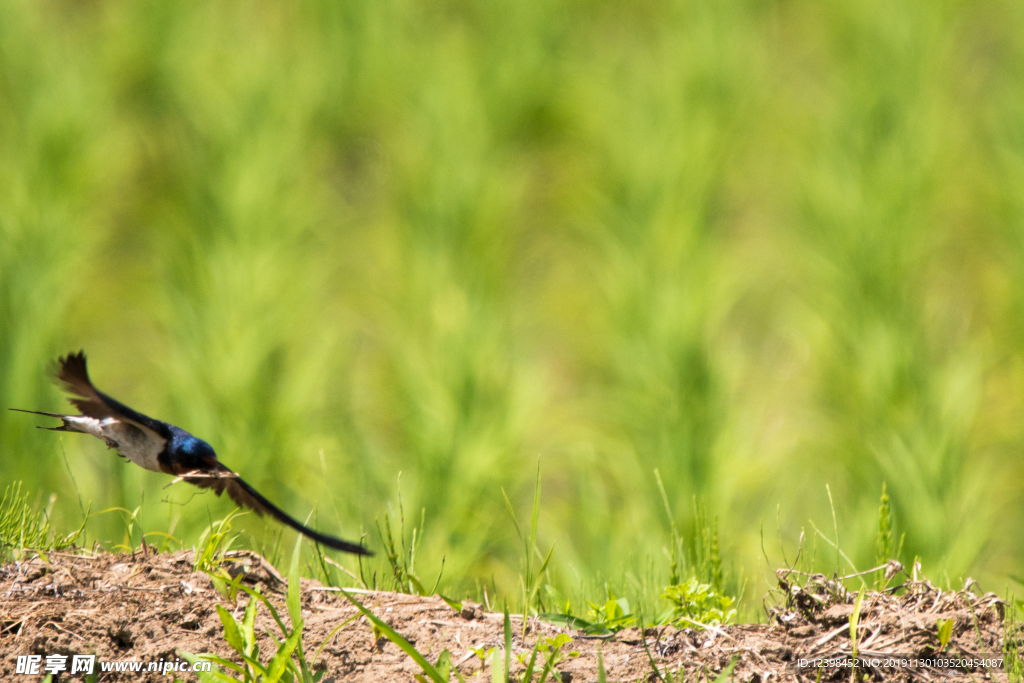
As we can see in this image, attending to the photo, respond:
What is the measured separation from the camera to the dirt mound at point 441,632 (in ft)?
4.60

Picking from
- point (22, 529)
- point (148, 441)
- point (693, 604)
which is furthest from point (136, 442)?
point (693, 604)

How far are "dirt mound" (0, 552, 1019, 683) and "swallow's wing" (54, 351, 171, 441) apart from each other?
358 millimetres

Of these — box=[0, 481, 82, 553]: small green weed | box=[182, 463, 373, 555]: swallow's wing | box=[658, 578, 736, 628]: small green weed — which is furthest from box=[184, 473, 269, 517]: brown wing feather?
box=[658, 578, 736, 628]: small green weed

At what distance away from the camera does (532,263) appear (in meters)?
5.23

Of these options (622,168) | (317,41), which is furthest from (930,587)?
(317,41)

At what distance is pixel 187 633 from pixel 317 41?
5.16m

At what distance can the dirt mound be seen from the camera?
1.40 meters

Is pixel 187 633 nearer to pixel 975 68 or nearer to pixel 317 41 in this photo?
pixel 317 41

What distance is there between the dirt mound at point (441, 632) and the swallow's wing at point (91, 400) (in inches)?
14.1

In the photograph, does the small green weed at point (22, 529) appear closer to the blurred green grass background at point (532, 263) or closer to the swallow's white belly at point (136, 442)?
the swallow's white belly at point (136, 442)

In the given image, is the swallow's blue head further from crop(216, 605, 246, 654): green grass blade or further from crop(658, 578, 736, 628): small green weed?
crop(658, 578, 736, 628): small green weed

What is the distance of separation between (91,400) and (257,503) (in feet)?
0.97

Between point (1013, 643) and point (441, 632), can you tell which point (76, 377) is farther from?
point (1013, 643)

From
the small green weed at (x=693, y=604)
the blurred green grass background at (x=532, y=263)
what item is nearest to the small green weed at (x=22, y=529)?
the blurred green grass background at (x=532, y=263)
